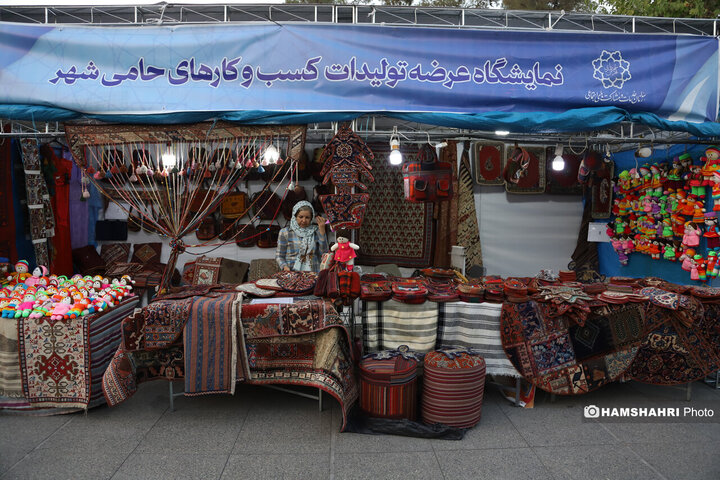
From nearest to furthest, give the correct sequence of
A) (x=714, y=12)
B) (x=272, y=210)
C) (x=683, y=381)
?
(x=683, y=381) < (x=272, y=210) < (x=714, y=12)

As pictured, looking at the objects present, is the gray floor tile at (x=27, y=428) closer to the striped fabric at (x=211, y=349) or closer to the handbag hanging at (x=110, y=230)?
the striped fabric at (x=211, y=349)

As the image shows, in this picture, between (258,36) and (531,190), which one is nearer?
(258,36)

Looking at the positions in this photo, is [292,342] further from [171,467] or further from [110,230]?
[110,230]

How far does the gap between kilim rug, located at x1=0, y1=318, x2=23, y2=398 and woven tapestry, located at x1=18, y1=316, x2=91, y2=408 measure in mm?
74

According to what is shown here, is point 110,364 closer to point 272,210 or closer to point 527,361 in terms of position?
point 527,361

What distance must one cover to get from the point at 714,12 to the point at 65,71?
9106mm

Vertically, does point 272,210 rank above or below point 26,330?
above

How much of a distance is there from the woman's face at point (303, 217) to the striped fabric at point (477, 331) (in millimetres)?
1528

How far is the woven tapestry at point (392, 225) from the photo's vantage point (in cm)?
612

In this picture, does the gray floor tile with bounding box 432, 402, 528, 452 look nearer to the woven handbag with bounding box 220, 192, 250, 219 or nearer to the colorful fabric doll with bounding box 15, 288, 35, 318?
the colorful fabric doll with bounding box 15, 288, 35, 318

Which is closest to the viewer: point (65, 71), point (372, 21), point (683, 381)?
point (683, 381)

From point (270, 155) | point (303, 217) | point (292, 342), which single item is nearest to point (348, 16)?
point (270, 155)

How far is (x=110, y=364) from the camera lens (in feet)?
10.4

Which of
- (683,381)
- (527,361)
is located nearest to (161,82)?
(527,361)
